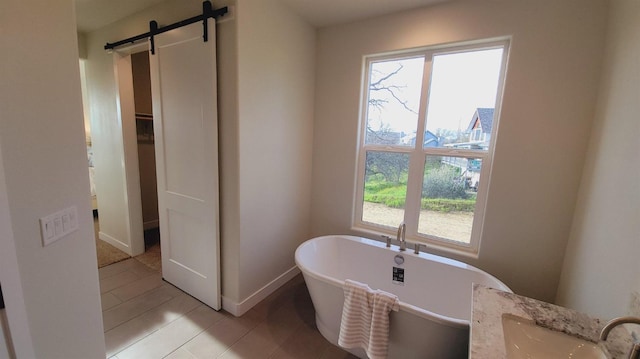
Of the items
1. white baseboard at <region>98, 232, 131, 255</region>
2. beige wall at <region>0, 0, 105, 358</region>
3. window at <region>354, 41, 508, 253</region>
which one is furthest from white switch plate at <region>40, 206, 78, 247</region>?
white baseboard at <region>98, 232, 131, 255</region>

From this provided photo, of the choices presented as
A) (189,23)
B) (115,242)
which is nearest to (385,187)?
(189,23)

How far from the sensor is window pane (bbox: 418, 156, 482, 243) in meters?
2.09

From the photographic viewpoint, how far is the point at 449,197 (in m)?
2.18

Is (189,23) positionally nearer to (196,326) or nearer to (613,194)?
(196,326)

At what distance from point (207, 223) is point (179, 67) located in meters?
1.23

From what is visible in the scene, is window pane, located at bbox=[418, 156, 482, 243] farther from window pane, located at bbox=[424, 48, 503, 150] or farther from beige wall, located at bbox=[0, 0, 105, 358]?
beige wall, located at bbox=[0, 0, 105, 358]

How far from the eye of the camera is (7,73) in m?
0.81

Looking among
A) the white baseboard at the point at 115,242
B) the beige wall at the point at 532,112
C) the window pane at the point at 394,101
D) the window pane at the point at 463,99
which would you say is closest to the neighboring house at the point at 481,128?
the window pane at the point at 463,99

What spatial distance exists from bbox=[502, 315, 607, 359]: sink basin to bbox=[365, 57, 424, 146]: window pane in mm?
1617

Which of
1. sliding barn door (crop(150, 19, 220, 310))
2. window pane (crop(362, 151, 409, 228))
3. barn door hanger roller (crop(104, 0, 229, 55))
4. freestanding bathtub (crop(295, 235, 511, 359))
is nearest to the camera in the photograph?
freestanding bathtub (crop(295, 235, 511, 359))

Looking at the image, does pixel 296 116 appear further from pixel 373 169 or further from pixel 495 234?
pixel 495 234

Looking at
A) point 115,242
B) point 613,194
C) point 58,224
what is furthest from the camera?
point 115,242

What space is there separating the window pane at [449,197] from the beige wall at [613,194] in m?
0.63

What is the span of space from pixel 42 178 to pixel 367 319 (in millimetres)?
1642
